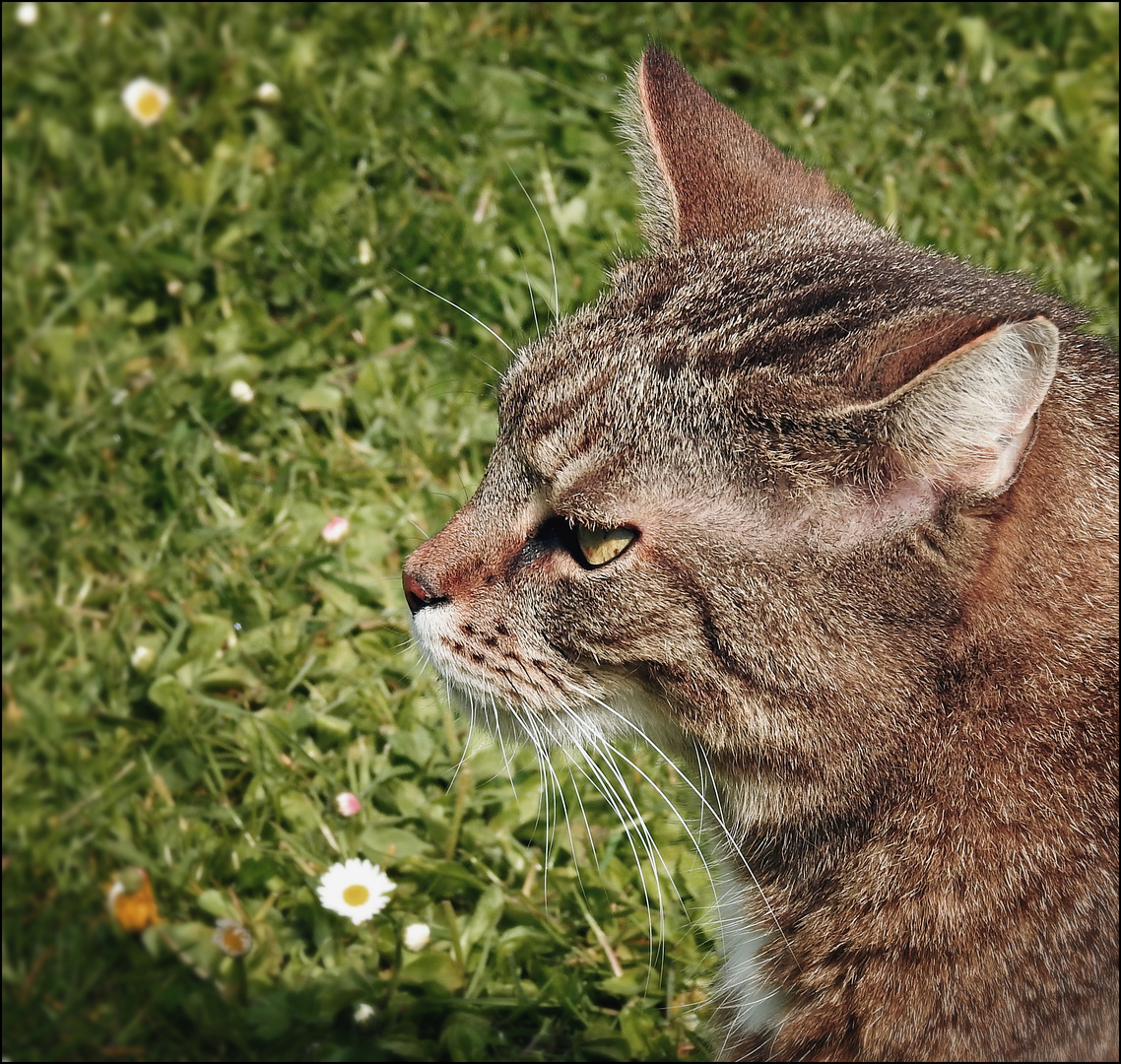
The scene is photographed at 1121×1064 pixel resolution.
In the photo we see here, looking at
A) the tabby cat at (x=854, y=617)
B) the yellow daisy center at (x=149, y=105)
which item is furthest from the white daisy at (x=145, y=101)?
the tabby cat at (x=854, y=617)

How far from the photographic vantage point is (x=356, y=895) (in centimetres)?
379

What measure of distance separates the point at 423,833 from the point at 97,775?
103 cm

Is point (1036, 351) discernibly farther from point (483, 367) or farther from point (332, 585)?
point (483, 367)

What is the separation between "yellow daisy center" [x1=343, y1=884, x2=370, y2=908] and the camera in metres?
3.78

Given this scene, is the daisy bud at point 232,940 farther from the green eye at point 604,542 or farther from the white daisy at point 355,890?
the green eye at point 604,542

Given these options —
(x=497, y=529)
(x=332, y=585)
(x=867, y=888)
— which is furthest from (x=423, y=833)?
(x=867, y=888)

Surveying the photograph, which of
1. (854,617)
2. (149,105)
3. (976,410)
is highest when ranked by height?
(976,410)

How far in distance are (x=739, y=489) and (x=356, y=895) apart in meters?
1.74

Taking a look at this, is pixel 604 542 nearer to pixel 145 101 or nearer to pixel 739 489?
pixel 739 489

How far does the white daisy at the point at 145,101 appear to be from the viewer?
231 inches

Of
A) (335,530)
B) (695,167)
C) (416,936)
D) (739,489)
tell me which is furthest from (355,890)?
(695,167)

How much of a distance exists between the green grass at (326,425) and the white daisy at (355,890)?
0.41 feet

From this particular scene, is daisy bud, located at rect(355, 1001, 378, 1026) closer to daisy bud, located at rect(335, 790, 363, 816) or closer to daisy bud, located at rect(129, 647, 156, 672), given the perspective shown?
daisy bud, located at rect(335, 790, 363, 816)

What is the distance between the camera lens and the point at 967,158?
19.8ft
